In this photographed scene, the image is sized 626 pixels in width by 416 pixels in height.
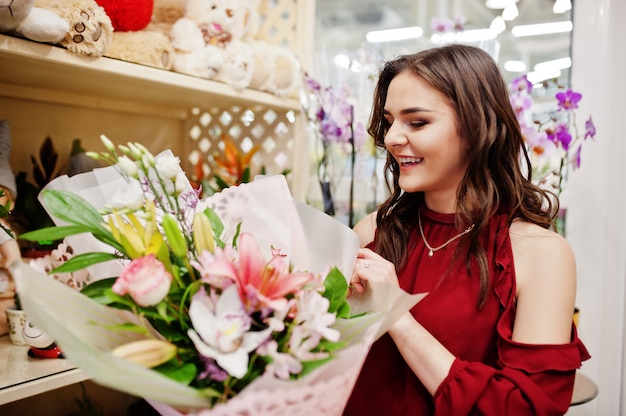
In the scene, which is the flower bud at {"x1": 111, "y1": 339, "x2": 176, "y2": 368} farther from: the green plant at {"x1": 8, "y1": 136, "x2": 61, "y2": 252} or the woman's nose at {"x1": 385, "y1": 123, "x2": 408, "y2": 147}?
the green plant at {"x1": 8, "y1": 136, "x2": 61, "y2": 252}

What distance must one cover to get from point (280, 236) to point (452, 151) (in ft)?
1.48

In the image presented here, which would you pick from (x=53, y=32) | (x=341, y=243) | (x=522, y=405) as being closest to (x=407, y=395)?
(x=522, y=405)

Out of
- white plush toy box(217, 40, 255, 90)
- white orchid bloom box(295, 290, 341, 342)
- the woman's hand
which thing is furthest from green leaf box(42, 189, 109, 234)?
white plush toy box(217, 40, 255, 90)

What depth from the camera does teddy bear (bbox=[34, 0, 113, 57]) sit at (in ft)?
3.29

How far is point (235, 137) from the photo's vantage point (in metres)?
1.75

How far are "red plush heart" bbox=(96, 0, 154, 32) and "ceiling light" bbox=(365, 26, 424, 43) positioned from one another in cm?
113

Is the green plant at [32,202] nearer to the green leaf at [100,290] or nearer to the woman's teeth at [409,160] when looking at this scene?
the green leaf at [100,290]

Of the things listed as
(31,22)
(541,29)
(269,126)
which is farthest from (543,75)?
(31,22)

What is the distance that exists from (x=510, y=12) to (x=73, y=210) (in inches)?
71.1

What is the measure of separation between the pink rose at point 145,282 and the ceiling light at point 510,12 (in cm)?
182

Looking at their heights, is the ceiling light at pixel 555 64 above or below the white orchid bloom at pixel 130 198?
above

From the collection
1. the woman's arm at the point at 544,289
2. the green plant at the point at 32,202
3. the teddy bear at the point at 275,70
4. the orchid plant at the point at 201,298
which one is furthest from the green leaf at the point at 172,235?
the teddy bear at the point at 275,70

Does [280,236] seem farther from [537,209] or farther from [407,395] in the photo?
[537,209]

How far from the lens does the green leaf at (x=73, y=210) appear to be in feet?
1.96
